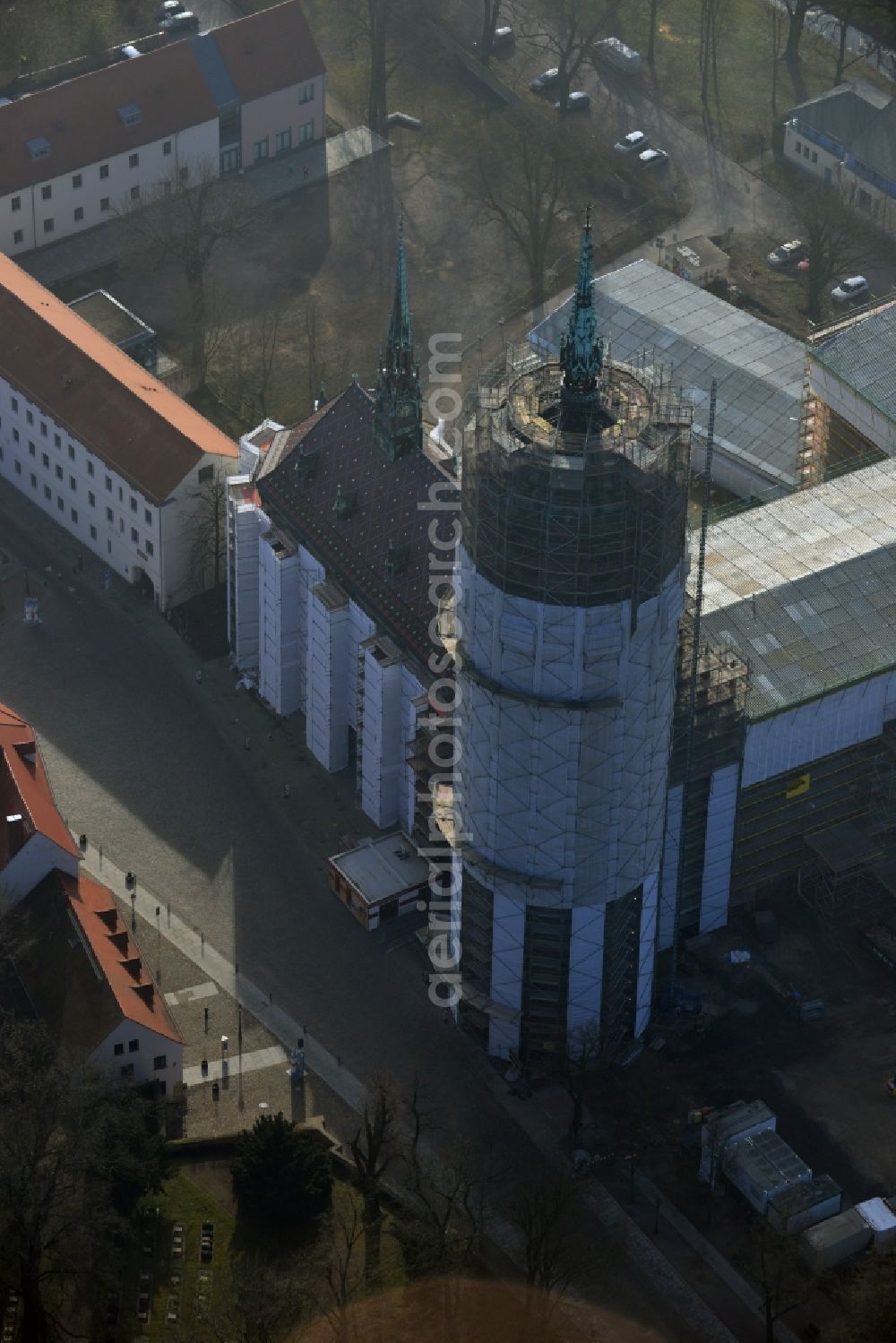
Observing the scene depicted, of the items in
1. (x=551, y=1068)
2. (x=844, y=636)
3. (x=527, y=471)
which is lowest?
(x=551, y=1068)

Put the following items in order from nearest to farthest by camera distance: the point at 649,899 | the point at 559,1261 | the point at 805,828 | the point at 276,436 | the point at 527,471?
the point at 527,471, the point at 559,1261, the point at 649,899, the point at 805,828, the point at 276,436

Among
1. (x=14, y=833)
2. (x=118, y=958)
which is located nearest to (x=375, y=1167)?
(x=118, y=958)

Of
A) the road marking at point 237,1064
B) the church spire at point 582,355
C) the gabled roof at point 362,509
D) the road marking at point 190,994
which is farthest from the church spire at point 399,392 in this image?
the road marking at point 237,1064

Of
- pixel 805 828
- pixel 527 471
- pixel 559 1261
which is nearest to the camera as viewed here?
pixel 527 471

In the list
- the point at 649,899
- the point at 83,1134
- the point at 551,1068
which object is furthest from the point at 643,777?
the point at 83,1134

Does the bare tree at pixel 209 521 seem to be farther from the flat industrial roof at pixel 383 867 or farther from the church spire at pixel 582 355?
the church spire at pixel 582 355

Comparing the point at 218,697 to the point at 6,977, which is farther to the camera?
the point at 218,697

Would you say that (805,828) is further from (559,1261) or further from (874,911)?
(559,1261)

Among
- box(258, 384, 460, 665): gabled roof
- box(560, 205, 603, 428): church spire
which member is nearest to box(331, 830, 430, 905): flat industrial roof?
box(258, 384, 460, 665): gabled roof
